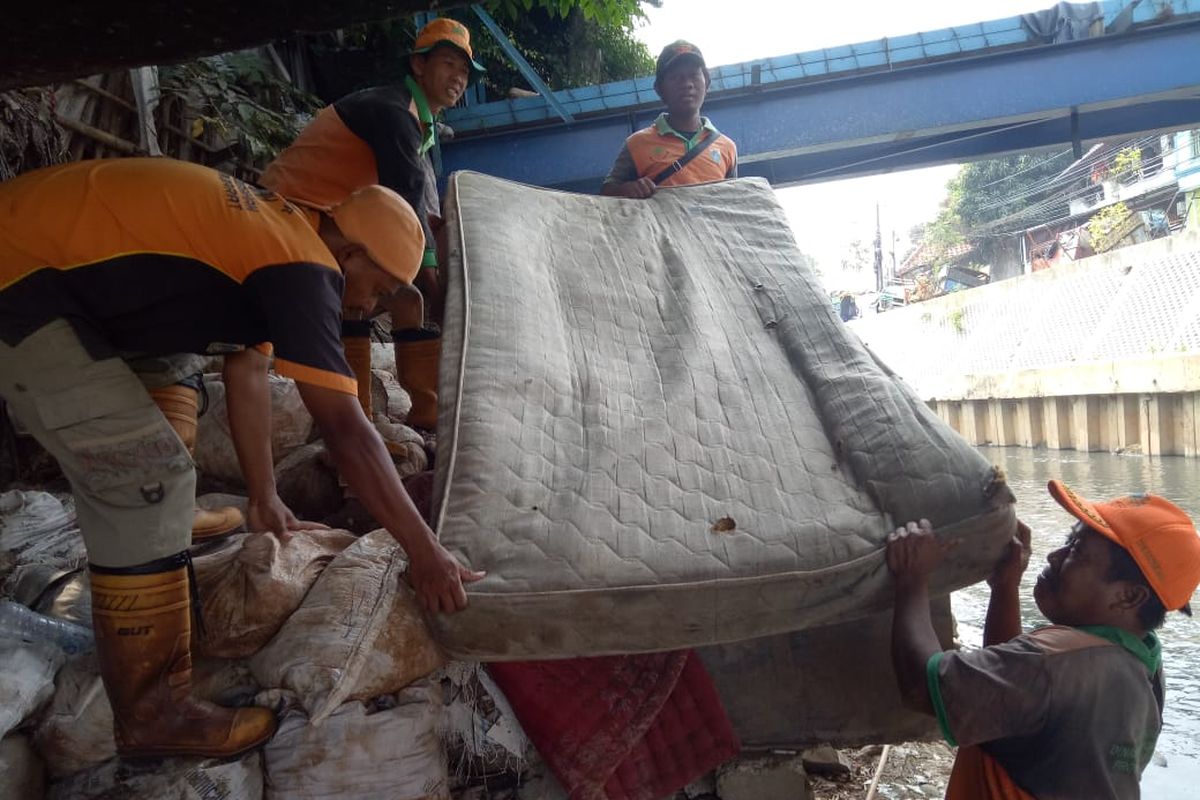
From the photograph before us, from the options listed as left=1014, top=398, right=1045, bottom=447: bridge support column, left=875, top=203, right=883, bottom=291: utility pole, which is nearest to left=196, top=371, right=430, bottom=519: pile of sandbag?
left=1014, top=398, right=1045, bottom=447: bridge support column

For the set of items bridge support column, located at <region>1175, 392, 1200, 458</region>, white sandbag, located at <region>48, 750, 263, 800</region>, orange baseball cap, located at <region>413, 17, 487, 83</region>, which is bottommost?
bridge support column, located at <region>1175, 392, 1200, 458</region>

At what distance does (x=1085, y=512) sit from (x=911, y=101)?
4177mm

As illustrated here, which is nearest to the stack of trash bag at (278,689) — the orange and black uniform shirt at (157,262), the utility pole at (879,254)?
the orange and black uniform shirt at (157,262)

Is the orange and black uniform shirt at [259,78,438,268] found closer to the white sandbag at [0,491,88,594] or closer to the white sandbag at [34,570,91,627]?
the white sandbag at [0,491,88,594]

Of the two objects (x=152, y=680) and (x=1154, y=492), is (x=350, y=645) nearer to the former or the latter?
(x=152, y=680)

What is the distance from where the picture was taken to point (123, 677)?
1360 millimetres

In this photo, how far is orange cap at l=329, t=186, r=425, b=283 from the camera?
64.2 inches

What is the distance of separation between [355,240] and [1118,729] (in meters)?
1.78

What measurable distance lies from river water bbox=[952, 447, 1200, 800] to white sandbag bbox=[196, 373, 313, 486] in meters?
3.13

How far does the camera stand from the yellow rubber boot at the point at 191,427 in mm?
1903

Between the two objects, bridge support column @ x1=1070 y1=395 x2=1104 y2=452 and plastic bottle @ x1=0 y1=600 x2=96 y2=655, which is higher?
plastic bottle @ x1=0 y1=600 x2=96 y2=655

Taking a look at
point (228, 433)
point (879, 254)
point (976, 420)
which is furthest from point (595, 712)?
point (879, 254)

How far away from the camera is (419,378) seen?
2.93 metres

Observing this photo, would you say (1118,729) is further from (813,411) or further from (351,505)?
(351,505)
